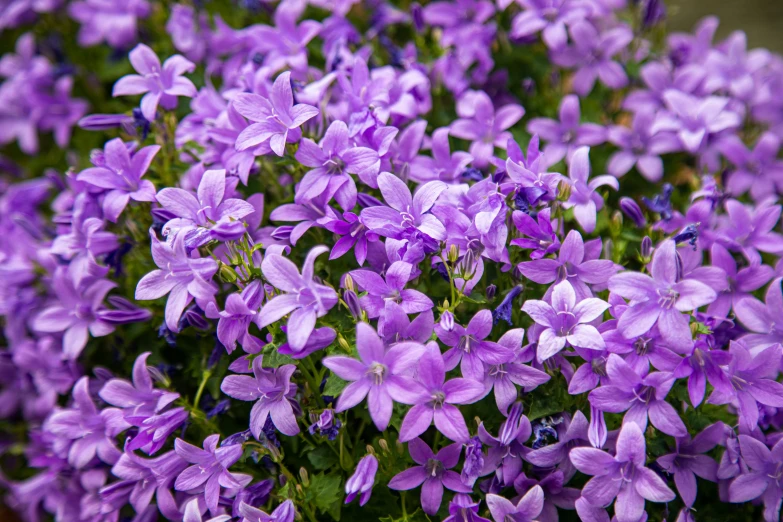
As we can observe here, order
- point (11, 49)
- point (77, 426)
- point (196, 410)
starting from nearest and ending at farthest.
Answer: point (196, 410), point (77, 426), point (11, 49)

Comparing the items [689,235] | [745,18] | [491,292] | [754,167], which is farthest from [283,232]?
[745,18]

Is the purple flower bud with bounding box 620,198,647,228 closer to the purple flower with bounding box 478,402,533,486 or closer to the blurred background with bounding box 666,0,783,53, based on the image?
the purple flower with bounding box 478,402,533,486

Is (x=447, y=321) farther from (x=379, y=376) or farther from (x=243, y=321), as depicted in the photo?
(x=243, y=321)

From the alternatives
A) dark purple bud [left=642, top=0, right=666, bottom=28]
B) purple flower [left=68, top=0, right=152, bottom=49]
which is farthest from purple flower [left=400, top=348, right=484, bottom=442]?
purple flower [left=68, top=0, right=152, bottom=49]

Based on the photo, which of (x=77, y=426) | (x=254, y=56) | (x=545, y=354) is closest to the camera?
(x=545, y=354)

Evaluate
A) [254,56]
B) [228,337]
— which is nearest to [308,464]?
[228,337]

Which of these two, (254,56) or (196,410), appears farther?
(254,56)

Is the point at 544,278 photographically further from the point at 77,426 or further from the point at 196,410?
the point at 77,426
